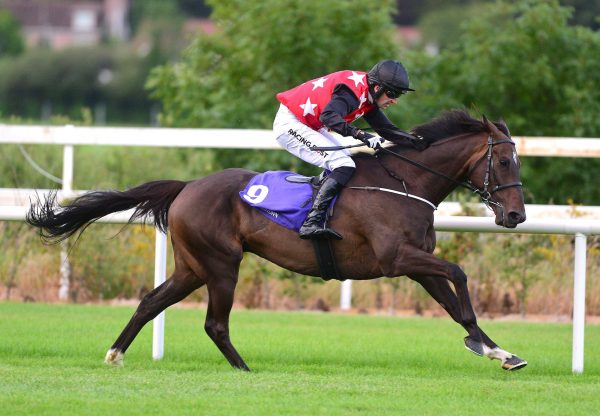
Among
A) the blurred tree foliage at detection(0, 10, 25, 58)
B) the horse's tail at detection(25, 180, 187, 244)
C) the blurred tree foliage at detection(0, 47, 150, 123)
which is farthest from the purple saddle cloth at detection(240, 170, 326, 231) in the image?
the blurred tree foliage at detection(0, 10, 25, 58)

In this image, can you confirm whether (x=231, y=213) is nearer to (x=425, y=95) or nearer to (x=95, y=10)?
(x=425, y=95)

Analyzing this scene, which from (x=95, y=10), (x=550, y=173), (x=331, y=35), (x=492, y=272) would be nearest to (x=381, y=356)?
(x=492, y=272)

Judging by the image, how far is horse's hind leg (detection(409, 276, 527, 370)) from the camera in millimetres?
6602

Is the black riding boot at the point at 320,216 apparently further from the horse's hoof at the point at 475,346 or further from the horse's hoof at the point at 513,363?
the horse's hoof at the point at 513,363

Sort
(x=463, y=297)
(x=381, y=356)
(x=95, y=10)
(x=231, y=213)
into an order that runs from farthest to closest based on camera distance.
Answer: (x=95, y=10) → (x=381, y=356) → (x=231, y=213) → (x=463, y=297)

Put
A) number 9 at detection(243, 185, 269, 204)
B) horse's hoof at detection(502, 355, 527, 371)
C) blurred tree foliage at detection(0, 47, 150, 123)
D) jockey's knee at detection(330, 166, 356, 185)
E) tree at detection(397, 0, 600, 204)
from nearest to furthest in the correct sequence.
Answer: horse's hoof at detection(502, 355, 527, 371)
jockey's knee at detection(330, 166, 356, 185)
number 9 at detection(243, 185, 269, 204)
tree at detection(397, 0, 600, 204)
blurred tree foliage at detection(0, 47, 150, 123)

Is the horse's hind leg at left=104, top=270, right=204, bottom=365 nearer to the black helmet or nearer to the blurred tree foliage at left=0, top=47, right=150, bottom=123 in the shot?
the black helmet

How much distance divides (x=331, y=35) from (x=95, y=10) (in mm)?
54561

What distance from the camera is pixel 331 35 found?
50.5 ft

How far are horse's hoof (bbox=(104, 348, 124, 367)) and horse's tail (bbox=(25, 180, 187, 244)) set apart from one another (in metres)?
0.89

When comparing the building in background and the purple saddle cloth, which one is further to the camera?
the building in background

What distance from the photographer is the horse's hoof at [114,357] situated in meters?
7.12

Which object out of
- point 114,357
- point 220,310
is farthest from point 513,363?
point 114,357

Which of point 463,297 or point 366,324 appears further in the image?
point 366,324
